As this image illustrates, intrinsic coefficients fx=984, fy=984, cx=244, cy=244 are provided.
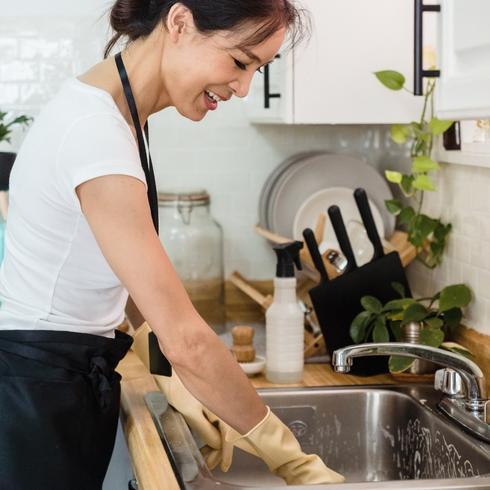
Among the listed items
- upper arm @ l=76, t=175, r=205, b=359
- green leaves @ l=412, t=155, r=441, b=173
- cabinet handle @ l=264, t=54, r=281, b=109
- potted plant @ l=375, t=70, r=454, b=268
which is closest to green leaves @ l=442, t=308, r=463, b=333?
potted plant @ l=375, t=70, r=454, b=268

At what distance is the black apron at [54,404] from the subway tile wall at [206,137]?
1.19 metres

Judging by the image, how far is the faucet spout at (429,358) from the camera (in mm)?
1658

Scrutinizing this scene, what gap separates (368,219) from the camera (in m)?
2.18

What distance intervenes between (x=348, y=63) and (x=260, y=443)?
1084 mm

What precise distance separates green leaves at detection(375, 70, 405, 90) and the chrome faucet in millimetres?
713

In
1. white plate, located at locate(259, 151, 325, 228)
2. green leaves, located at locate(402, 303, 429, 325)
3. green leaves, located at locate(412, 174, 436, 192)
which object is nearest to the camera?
green leaves, located at locate(402, 303, 429, 325)

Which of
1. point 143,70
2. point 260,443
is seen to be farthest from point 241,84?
point 260,443

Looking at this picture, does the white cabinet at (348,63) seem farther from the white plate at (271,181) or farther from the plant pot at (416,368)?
the plant pot at (416,368)

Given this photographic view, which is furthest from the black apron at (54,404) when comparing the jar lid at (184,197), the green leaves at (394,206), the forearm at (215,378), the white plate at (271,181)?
the white plate at (271,181)

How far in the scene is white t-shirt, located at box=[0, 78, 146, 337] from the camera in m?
1.35

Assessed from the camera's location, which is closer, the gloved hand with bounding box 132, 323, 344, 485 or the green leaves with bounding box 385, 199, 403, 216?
the gloved hand with bounding box 132, 323, 344, 485

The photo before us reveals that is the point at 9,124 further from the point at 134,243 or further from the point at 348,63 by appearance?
the point at 134,243

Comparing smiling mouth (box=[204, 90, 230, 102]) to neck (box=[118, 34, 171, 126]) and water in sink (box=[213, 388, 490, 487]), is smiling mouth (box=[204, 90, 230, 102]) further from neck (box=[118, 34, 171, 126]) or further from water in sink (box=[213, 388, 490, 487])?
water in sink (box=[213, 388, 490, 487])

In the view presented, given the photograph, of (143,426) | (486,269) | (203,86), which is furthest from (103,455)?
(486,269)
